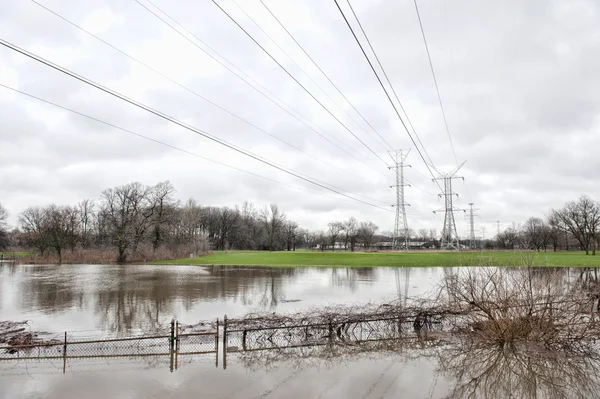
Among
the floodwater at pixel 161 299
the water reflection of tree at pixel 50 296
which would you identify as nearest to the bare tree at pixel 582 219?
the floodwater at pixel 161 299


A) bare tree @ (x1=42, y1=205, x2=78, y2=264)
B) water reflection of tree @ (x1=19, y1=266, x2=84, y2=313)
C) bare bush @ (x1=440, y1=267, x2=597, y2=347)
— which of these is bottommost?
water reflection of tree @ (x1=19, y1=266, x2=84, y2=313)

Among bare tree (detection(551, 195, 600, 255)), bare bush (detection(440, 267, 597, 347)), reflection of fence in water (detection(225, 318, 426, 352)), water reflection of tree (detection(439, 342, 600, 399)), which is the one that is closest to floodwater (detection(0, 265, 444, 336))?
reflection of fence in water (detection(225, 318, 426, 352))

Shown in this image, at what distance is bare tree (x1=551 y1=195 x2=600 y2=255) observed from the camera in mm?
78188

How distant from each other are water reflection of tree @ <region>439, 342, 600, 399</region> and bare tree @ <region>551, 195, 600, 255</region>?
256 feet

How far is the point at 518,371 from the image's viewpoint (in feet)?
32.1

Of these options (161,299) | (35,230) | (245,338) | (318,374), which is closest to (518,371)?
(318,374)

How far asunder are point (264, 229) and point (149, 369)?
12398cm

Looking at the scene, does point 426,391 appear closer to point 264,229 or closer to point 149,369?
point 149,369

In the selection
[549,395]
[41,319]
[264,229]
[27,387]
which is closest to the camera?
[549,395]

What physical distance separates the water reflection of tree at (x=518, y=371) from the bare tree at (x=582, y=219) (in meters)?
78.0

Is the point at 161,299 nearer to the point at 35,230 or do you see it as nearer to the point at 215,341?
the point at 215,341

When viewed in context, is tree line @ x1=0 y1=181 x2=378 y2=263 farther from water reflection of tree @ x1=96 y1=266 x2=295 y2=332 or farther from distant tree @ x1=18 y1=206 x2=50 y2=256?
water reflection of tree @ x1=96 y1=266 x2=295 y2=332

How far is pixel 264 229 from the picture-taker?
13388cm

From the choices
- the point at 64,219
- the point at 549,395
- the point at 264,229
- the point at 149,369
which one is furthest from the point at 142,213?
the point at 549,395
